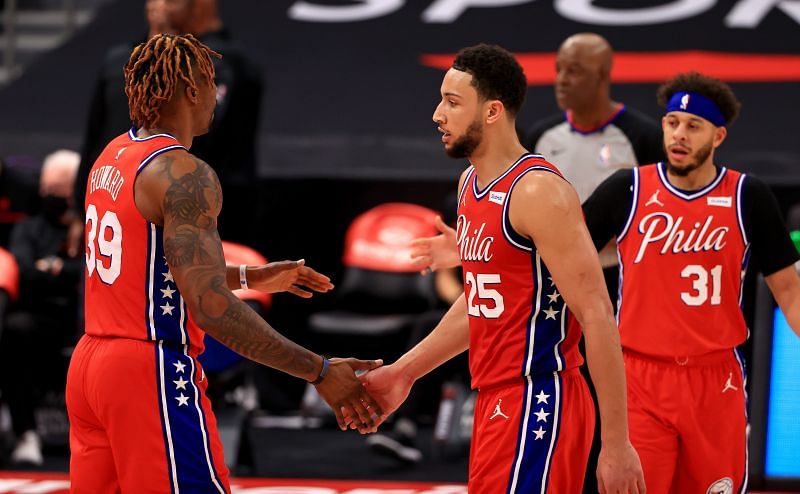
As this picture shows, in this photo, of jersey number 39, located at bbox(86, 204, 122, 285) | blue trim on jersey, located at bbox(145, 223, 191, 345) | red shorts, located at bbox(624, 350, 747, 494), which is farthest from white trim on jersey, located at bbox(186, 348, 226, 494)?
red shorts, located at bbox(624, 350, 747, 494)

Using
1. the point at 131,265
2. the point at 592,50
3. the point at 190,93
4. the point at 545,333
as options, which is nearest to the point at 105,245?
the point at 131,265

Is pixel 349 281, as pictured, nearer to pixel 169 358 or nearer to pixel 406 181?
pixel 406 181

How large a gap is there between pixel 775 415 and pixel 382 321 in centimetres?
344

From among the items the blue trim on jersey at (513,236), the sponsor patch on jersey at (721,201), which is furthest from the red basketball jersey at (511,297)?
the sponsor patch on jersey at (721,201)

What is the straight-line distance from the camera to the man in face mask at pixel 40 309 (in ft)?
26.7

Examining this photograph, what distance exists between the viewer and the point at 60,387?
8.67 meters

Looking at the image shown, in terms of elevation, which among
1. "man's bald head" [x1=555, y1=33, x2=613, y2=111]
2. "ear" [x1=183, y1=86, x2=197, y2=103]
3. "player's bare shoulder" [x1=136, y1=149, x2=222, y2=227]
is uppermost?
"man's bald head" [x1=555, y1=33, x2=613, y2=111]

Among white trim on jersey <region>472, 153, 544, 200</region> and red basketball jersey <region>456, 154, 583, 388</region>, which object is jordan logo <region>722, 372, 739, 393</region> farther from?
white trim on jersey <region>472, 153, 544, 200</region>

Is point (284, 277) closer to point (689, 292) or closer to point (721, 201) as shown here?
point (689, 292)

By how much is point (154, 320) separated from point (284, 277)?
74cm

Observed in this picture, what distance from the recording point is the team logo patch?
16.1ft

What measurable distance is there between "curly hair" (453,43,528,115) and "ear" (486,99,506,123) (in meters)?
0.01

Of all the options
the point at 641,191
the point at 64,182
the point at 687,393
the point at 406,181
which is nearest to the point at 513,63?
the point at 641,191

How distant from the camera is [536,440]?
160 inches
